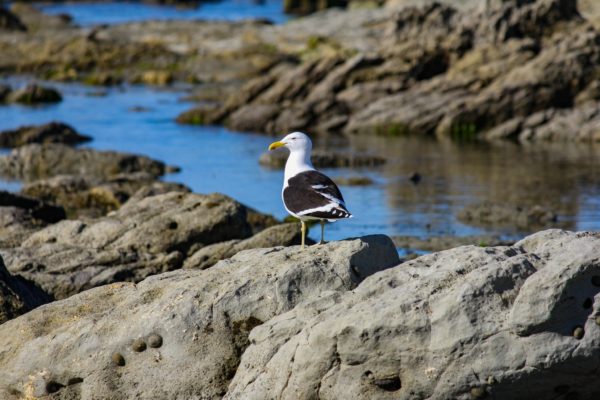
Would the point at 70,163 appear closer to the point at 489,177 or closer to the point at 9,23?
the point at 489,177

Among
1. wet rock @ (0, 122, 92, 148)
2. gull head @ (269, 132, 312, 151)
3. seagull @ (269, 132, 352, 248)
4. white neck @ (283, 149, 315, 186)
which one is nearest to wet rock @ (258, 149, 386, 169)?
wet rock @ (0, 122, 92, 148)

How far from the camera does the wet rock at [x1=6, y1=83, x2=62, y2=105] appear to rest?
Result: 47.6 metres

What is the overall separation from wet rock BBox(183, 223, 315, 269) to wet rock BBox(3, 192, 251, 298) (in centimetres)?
31

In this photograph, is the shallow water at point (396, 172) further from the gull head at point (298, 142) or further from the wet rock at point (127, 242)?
the gull head at point (298, 142)

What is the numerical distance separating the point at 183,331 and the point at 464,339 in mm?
2491

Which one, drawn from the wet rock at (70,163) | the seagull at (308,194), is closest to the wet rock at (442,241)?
the seagull at (308,194)

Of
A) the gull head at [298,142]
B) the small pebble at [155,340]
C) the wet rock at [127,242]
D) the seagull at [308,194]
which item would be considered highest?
the gull head at [298,142]

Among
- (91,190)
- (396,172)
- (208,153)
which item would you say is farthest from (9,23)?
(91,190)

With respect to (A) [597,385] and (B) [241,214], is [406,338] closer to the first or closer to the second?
(A) [597,385]

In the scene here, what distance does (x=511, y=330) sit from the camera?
28.0 ft

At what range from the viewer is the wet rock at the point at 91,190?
79.7 ft

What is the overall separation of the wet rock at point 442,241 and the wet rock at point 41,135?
17872 mm

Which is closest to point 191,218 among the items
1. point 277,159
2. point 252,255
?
point 252,255

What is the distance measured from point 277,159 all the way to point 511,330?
2432 centimetres
